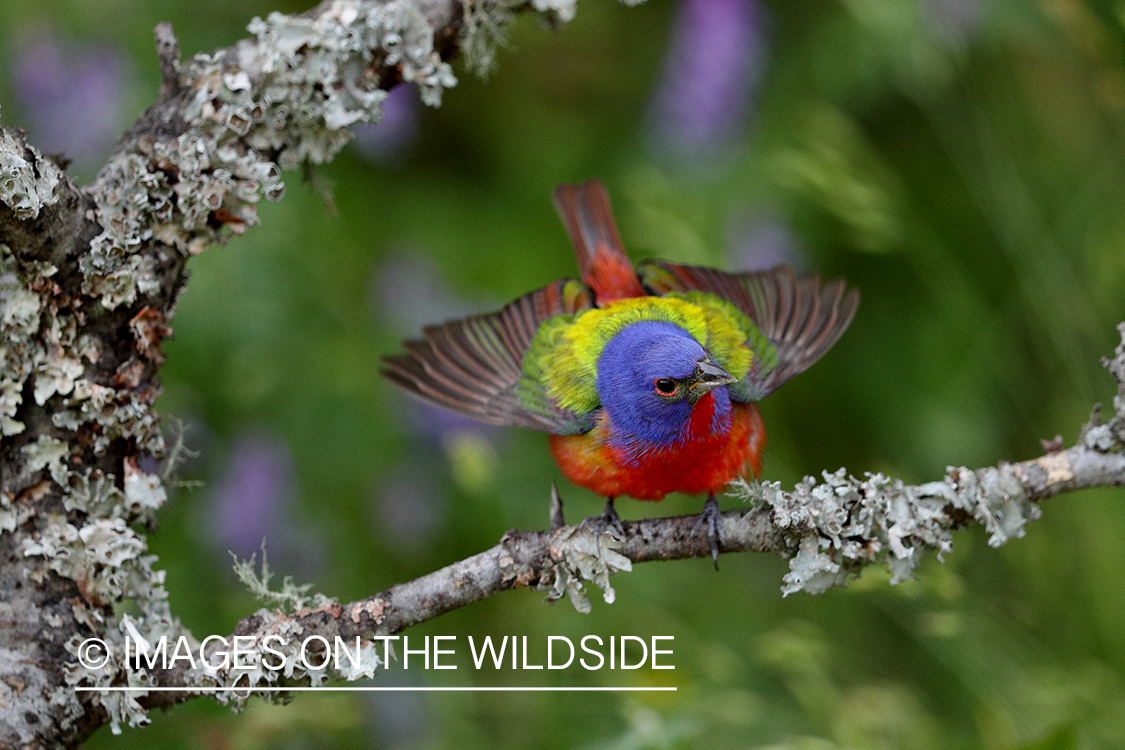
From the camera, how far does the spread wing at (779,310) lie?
2.44m

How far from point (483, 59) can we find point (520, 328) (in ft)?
2.26

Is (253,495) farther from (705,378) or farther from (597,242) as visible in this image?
(705,378)

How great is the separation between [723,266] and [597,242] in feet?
2.59

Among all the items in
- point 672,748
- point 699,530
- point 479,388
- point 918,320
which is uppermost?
point 918,320

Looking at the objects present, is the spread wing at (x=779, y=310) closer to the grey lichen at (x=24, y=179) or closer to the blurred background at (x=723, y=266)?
the blurred background at (x=723, y=266)

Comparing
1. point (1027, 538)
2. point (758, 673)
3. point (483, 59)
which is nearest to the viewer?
point (483, 59)

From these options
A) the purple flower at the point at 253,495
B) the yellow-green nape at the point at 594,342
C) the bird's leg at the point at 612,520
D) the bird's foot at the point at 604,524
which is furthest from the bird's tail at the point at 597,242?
the purple flower at the point at 253,495

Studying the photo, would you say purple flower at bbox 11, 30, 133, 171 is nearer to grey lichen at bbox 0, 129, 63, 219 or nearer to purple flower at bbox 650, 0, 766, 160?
grey lichen at bbox 0, 129, 63, 219

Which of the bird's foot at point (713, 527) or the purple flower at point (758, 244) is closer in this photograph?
the bird's foot at point (713, 527)

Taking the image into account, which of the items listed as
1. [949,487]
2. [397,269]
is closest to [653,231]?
[397,269]

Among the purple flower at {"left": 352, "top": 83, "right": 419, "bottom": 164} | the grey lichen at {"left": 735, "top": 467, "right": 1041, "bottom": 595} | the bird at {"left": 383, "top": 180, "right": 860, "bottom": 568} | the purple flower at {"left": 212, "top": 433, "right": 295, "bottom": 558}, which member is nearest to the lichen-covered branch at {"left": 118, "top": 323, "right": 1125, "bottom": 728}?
the grey lichen at {"left": 735, "top": 467, "right": 1041, "bottom": 595}

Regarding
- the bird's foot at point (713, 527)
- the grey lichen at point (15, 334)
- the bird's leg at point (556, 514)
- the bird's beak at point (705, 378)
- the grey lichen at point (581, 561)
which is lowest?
the grey lichen at point (581, 561)

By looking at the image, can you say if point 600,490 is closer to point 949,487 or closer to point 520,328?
point 520,328

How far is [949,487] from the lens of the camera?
1780 millimetres
